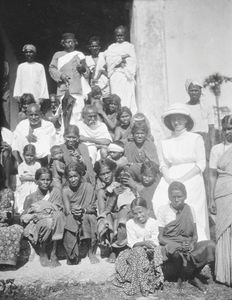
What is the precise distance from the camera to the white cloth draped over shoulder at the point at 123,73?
7.52 m

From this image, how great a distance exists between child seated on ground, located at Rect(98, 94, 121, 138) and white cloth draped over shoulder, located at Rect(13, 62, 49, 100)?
1.37m

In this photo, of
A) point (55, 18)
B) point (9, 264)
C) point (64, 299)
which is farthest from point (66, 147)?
point (55, 18)

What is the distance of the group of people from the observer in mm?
4816

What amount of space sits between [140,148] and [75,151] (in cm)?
88

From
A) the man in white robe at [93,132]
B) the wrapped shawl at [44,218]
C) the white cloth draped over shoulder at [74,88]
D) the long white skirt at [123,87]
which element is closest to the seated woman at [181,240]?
the wrapped shawl at [44,218]

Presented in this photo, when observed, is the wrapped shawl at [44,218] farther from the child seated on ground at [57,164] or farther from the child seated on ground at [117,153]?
the child seated on ground at [117,153]

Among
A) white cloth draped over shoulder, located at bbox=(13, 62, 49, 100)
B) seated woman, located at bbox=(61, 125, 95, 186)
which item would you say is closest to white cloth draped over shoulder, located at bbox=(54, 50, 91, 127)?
white cloth draped over shoulder, located at bbox=(13, 62, 49, 100)

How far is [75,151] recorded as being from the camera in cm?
611

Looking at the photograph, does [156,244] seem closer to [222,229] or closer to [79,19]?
[222,229]

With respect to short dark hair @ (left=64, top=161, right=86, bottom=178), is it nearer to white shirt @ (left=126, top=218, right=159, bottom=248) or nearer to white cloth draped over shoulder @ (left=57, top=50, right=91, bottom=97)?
white shirt @ (left=126, top=218, right=159, bottom=248)

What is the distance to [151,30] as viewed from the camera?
7555 mm

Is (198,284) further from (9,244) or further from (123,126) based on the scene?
(123,126)

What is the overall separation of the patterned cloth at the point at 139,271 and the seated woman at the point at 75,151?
4.68ft

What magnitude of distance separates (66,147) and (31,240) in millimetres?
1536
